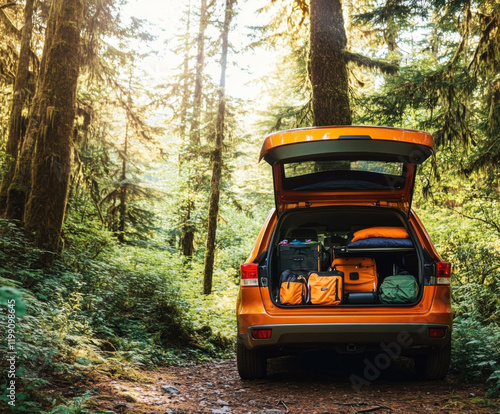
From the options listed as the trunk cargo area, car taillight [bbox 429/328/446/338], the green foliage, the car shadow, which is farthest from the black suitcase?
the green foliage

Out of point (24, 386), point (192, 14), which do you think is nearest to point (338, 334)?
point (24, 386)

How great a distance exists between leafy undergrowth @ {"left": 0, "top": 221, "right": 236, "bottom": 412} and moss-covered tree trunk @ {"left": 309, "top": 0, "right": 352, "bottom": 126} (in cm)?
437

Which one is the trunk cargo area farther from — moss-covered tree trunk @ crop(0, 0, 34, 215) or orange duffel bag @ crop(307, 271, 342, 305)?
moss-covered tree trunk @ crop(0, 0, 34, 215)

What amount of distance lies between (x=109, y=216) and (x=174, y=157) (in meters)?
6.80

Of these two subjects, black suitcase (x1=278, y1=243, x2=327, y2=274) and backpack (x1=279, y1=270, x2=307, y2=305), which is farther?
black suitcase (x1=278, y1=243, x2=327, y2=274)

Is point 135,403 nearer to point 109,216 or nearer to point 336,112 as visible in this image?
point 336,112

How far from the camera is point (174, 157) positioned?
75.2ft

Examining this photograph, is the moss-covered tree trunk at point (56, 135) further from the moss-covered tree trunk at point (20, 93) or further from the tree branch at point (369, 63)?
the tree branch at point (369, 63)

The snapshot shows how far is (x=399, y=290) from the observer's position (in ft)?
14.3

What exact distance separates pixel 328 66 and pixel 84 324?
6047 millimetres

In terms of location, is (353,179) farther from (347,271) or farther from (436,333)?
(436,333)

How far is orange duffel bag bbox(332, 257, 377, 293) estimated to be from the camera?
4.61 meters

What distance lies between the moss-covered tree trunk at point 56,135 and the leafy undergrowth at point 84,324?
1.37 ft

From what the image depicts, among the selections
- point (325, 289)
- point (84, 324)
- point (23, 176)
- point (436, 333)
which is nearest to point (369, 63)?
point (325, 289)
